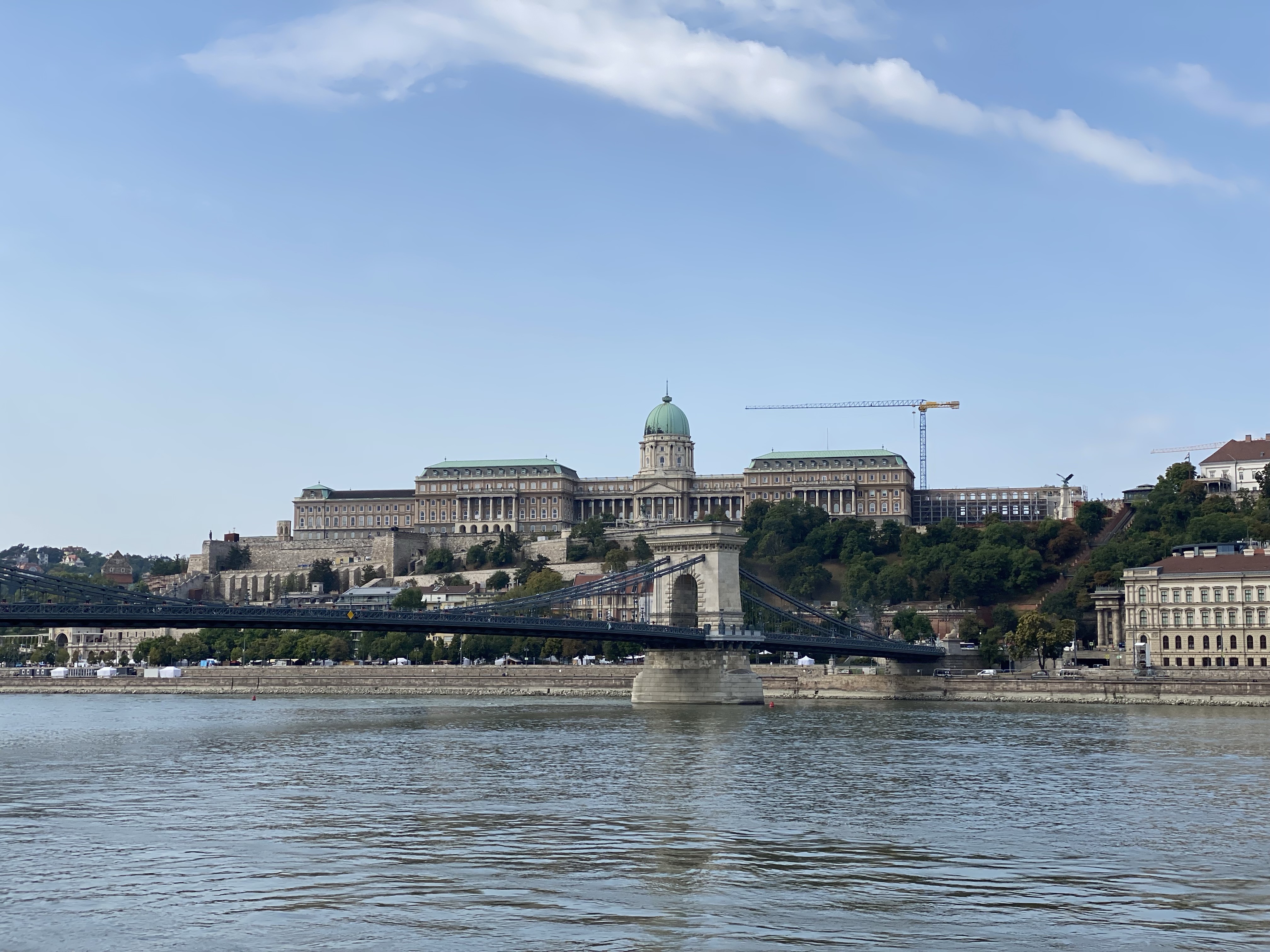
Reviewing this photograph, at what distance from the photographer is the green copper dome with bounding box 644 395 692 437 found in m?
167

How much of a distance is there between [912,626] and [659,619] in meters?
27.7

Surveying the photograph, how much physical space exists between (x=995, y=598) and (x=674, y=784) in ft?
259

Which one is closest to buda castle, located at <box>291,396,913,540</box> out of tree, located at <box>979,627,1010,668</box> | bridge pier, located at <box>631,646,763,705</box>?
tree, located at <box>979,627,1010,668</box>

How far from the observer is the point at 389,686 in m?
87.8

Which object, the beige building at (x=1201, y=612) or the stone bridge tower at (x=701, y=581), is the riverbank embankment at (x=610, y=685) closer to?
the stone bridge tower at (x=701, y=581)

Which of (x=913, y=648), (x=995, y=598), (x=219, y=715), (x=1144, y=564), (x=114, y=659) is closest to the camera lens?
(x=219, y=715)

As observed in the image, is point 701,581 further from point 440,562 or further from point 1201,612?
point 440,562

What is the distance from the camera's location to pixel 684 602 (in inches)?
2827

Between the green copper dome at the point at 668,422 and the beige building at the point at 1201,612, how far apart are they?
87.9 metres

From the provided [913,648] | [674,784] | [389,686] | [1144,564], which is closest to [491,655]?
[389,686]

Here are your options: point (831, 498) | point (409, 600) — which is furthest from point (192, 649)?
point (831, 498)

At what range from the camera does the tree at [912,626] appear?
3696 inches

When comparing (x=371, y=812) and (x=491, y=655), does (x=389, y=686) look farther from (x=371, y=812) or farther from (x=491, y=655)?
(x=371, y=812)

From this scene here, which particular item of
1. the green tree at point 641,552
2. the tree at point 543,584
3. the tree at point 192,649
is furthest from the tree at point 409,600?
the green tree at point 641,552
